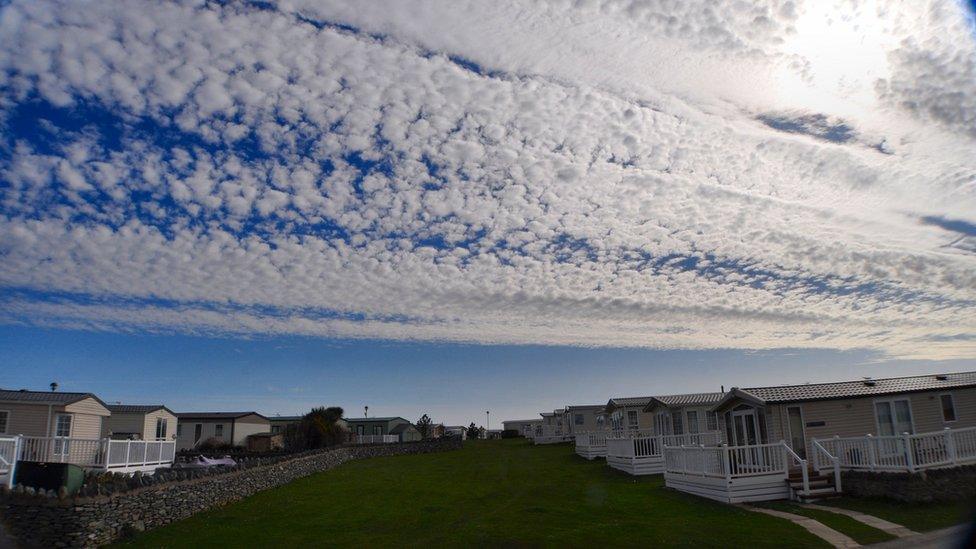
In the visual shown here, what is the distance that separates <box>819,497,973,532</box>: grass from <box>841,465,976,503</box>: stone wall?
215mm

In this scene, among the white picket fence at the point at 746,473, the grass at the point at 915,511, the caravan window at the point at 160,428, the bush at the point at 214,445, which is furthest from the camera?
the bush at the point at 214,445

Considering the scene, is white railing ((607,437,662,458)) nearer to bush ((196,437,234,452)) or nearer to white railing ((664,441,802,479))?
white railing ((664,441,802,479))

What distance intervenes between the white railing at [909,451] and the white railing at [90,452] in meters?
24.8

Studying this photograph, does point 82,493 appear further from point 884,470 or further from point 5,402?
point 884,470

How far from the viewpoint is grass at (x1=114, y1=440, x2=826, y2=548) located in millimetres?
15859

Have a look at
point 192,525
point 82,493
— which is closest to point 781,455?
point 192,525

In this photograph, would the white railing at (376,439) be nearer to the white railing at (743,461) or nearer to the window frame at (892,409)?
the white railing at (743,461)

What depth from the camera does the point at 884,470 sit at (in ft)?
64.8

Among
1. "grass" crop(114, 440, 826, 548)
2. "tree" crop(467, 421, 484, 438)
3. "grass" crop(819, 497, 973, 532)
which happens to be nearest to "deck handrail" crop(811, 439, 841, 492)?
"grass" crop(819, 497, 973, 532)

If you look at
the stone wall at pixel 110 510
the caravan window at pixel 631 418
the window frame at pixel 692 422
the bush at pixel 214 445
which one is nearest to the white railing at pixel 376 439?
the bush at pixel 214 445

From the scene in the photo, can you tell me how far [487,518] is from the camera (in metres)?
18.9

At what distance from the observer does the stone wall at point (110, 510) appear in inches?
649

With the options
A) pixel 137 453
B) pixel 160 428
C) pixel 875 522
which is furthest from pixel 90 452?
pixel 160 428

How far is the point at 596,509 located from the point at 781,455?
253 inches
